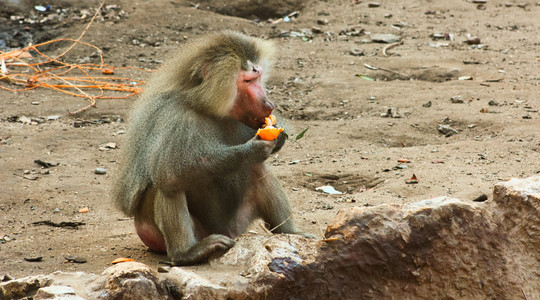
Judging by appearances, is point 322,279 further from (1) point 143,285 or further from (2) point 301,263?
(1) point 143,285

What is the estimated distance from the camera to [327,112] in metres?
7.30

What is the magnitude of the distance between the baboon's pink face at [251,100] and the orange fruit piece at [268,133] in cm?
11

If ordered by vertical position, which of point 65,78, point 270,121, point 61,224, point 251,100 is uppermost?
point 251,100

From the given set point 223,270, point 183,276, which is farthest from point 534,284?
point 183,276

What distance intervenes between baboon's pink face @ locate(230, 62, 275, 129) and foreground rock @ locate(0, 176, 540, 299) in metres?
0.71

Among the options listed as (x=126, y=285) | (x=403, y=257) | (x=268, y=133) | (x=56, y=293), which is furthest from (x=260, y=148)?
(x=56, y=293)

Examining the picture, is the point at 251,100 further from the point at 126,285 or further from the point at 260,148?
the point at 126,285

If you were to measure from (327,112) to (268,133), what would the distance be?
3.76 metres

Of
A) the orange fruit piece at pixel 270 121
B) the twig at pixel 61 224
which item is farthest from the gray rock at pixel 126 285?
the twig at pixel 61 224

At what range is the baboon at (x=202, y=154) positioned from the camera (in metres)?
3.60

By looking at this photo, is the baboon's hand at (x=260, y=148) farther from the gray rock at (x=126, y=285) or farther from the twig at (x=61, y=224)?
the twig at (x=61, y=224)

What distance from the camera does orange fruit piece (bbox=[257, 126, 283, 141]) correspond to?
11.8 feet

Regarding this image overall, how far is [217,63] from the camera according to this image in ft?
12.0

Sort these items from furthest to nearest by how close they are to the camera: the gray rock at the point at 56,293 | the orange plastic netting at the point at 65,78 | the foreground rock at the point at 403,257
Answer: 1. the orange plastic netting at the point at 65,78
2. the foreground rock at the point at 403,257
3. the gray rock at the point at 56,293
